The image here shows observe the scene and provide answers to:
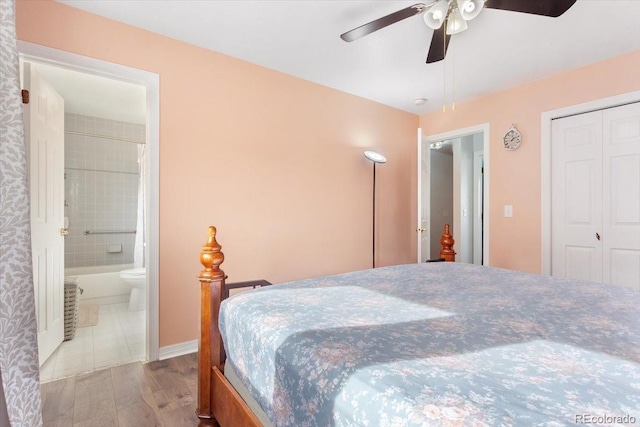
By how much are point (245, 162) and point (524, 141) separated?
2.71 m

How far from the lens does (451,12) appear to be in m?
1.70

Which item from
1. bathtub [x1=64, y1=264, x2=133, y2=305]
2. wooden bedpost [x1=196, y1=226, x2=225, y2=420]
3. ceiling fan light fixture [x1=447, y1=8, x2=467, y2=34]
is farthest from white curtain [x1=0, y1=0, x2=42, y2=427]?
bathtub [x1=64, y1=264, x2=133, y2=305]

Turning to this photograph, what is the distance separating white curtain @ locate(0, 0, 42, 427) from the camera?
1053 mm

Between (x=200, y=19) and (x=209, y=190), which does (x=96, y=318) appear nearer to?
(x=209, y=190)

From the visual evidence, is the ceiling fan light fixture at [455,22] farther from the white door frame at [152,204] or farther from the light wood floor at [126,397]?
the light wood floor at [126,397]

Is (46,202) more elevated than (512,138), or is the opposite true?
(512,138)

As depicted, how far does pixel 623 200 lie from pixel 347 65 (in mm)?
2551

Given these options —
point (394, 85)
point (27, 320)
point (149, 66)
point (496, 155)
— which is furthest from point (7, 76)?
point (496, 155)

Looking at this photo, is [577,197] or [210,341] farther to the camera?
[577,197]

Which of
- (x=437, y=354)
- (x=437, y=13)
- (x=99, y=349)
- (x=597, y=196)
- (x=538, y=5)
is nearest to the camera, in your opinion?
(x=437, y=354)

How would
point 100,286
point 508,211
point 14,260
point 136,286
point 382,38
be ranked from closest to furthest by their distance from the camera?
point 14,260, point 382,38, point 508,211, point 136,286, point 100,286

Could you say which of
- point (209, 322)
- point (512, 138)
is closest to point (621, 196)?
point (512, 138)

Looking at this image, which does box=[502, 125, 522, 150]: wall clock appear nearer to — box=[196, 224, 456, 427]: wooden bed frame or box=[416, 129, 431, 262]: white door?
box=[416, 129, 431, 262]: white door
